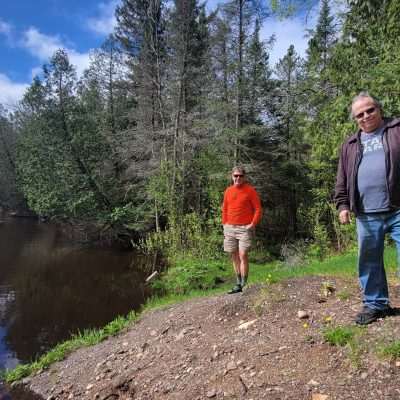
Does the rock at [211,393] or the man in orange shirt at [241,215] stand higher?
the man in orange shirt at [241,215]

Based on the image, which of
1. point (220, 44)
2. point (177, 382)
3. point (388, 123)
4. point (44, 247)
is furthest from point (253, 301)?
point (44, 247)

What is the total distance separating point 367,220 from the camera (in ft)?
9.45

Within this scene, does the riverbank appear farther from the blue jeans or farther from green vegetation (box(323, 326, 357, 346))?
the blue jeans

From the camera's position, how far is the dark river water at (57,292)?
7352mm

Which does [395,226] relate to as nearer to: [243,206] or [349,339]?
[349,339]

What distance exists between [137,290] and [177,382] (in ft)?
25.0

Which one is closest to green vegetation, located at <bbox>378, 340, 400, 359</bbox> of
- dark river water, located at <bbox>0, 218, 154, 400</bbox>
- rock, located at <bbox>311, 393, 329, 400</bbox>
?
rock, located at <bbox>311, 393, 329, 400</bbox>

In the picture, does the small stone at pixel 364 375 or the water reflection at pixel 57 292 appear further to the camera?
the water reflection at pixel 57 292

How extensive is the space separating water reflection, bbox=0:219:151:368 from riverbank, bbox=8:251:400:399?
95.7 inches

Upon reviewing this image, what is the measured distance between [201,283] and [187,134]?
748cm

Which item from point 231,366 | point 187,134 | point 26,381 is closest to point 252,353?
point 231,366

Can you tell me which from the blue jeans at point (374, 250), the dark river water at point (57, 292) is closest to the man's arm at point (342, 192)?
the blue jeans at point (374, 250)

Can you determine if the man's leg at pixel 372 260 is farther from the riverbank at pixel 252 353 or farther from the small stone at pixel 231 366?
the small stone at pixel 231 366

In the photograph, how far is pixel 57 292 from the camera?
35.6ft
